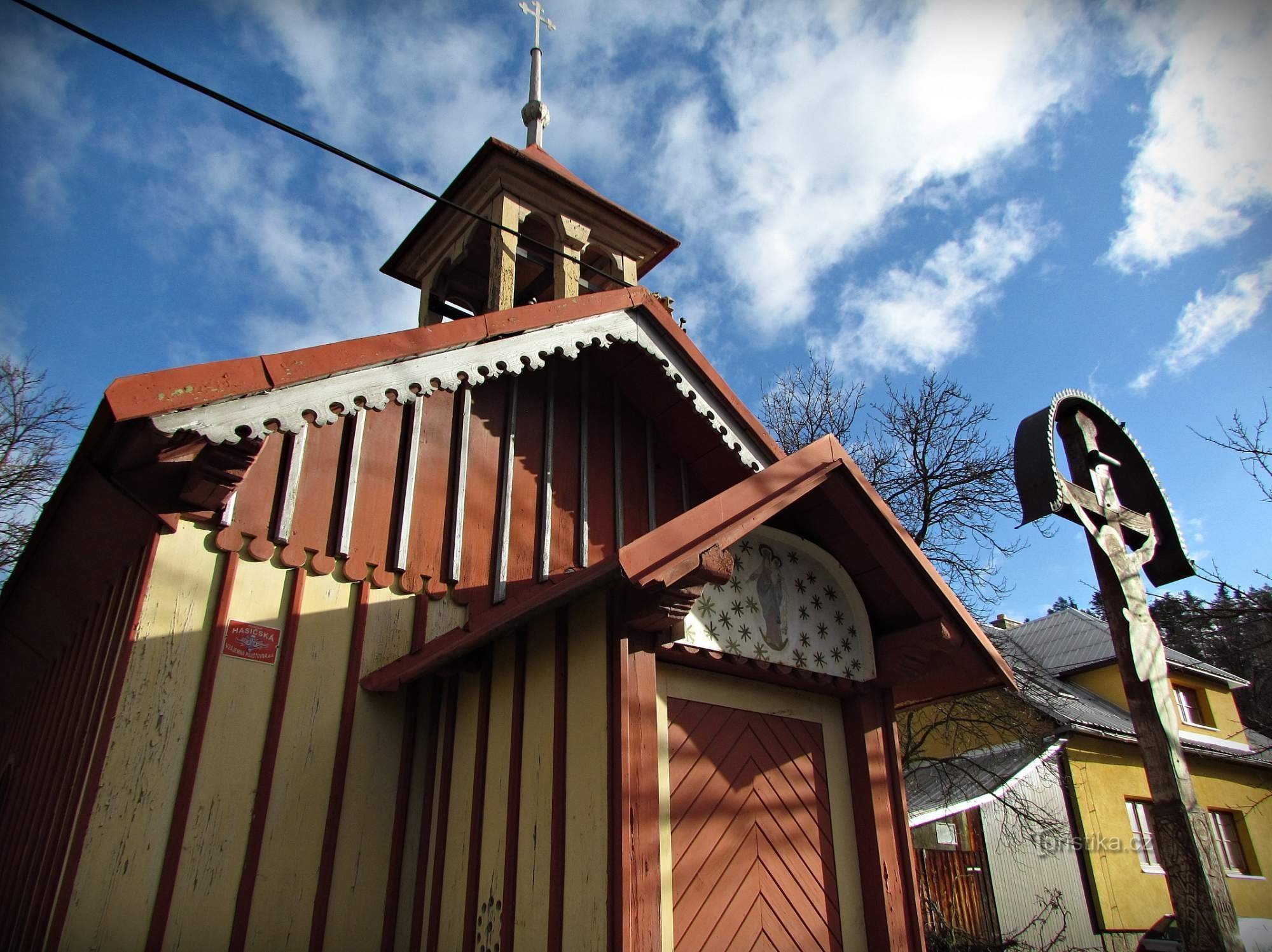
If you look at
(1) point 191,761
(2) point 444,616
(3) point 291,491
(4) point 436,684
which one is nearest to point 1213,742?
(2) point 444,616

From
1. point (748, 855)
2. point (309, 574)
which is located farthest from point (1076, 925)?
point (309, 574)

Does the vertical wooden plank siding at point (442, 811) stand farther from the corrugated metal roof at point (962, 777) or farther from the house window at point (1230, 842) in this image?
the house window at point (1230, 842)

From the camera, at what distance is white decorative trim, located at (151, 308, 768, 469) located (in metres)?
4.84

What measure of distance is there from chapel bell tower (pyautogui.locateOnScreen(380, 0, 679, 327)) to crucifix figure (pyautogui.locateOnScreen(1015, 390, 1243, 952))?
5.37m

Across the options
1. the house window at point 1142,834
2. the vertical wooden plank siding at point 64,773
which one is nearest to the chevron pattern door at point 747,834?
the vertical wooden plank siding at point 64,773

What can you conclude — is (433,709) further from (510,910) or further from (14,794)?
(14,794)

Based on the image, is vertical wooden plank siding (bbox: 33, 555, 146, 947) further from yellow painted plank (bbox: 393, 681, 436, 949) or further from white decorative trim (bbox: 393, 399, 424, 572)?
yellow painted plank (bbox: 393, 681, 436, 949)

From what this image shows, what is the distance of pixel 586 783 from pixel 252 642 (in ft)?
9.22

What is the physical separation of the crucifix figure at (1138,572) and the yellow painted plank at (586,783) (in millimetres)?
3071

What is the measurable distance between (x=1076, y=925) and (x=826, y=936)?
→ 15387 mm

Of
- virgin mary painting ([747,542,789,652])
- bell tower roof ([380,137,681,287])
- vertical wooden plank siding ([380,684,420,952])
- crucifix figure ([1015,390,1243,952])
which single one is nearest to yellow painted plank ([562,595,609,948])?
virgin mary painting ([747,542,789,652])

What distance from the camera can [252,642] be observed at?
6.09 metres

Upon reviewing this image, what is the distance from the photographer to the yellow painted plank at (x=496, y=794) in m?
5.25

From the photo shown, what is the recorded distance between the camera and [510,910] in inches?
200
